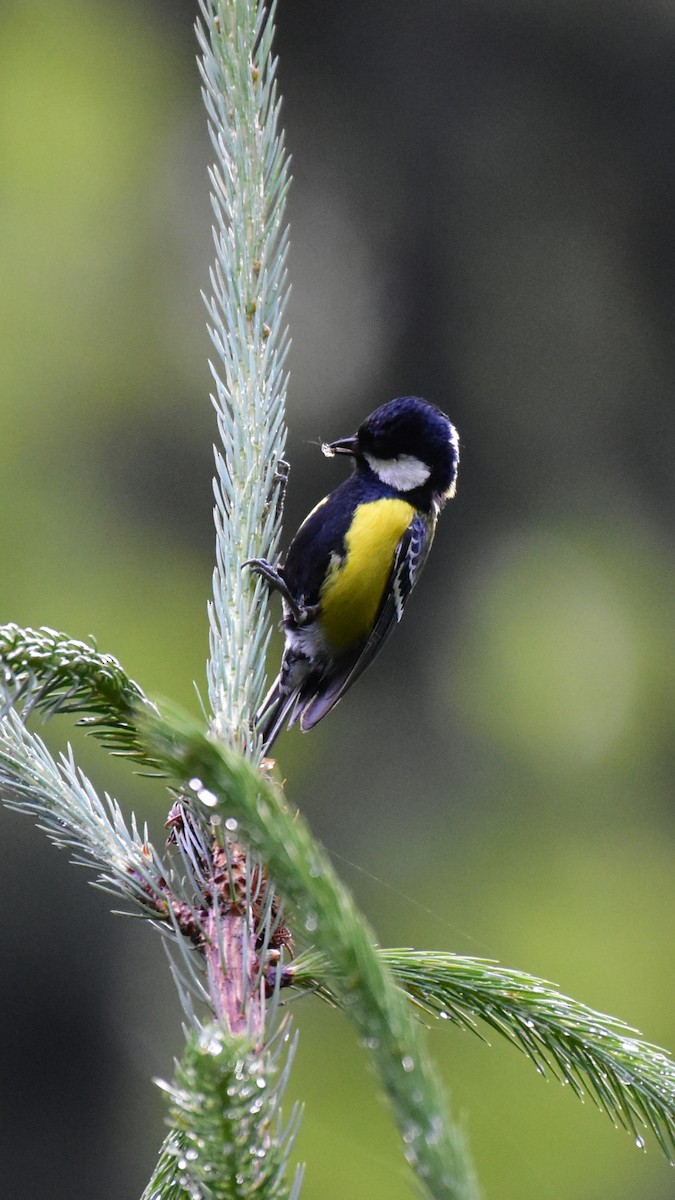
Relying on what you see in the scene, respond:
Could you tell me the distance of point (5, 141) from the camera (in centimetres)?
625

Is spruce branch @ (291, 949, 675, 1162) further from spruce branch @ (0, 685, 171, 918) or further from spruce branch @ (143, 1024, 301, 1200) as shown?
spruce branch @ (143, 1024, 301, 1200)

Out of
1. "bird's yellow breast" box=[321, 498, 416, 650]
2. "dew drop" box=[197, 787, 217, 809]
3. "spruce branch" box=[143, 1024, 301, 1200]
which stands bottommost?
"spruce branch" box=[143, 1024, 301, 1200]

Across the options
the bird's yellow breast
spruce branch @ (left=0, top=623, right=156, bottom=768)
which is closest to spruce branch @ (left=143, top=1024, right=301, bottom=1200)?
spruce branch @ (left=0, top=623, right=156, bottom=768)

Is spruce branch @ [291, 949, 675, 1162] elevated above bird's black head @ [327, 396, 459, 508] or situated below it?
below

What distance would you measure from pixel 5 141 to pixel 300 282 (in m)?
1.67

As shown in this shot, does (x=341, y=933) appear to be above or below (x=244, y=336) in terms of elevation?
below

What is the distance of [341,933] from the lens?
0.59 meters

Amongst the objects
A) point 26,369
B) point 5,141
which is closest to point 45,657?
point 26,369

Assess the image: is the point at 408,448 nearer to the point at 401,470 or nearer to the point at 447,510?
the point at 401,470

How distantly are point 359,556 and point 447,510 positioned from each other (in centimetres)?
377

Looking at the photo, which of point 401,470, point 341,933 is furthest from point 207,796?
point 401,470

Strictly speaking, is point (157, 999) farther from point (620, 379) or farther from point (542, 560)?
point (620, 379)

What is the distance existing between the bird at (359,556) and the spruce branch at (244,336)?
80 centimetres

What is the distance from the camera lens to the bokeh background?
5477 mm
